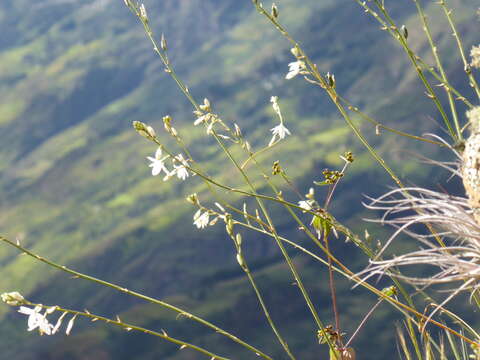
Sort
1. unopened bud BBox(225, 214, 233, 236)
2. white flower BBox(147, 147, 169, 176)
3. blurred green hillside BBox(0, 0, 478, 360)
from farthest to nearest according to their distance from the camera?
blurred green hillside BBox(0, 0, 478, 360) < white flower BBox(147, 147, 169, 176) < unopened bud BBox(225, 214, 233, 236)

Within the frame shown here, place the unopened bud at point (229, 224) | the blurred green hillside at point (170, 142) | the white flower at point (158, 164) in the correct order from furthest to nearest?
1. the blurred green hillside at point (170, 142)
2. the white flower at point (158, 164)
3. the unopened bud at point (229, 224)

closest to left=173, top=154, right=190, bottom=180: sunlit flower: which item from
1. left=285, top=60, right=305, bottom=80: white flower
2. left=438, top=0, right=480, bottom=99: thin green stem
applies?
left=285, top=60, right=305, bottom=80: white flower

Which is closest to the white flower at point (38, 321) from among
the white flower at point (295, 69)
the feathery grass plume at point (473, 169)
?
the white flower at point (295, 69)

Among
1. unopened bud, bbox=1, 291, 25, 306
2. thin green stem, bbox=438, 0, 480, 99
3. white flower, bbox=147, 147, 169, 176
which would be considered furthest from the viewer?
thin green stem, bbox=438, 0, 480, 99

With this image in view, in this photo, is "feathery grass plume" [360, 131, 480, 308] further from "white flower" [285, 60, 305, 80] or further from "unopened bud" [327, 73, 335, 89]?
"white flower" [285, 60, 305, 80]

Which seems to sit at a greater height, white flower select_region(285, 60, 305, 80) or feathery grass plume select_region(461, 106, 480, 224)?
white flower select_region(285, 60, 305, 80)

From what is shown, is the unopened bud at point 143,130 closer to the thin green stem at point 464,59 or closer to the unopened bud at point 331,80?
the unopened bud at point 331,80

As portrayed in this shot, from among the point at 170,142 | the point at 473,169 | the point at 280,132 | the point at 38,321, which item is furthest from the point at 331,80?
the point at 170,142

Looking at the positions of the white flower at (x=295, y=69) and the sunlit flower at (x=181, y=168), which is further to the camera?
the white flower at (x=295, y=69)

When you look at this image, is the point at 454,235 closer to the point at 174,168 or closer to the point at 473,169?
the point at 473,169
